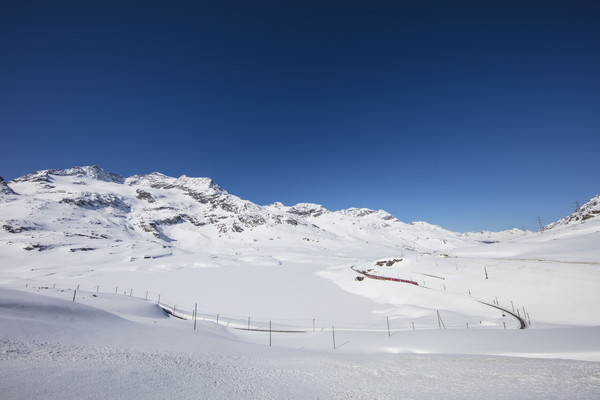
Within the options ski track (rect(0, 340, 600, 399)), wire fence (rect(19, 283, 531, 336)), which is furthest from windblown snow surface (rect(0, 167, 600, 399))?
wire fence (rect(19, 283, 531, 336))

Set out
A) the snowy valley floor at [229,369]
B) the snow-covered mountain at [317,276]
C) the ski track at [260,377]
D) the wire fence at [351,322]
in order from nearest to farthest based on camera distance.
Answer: the ski track at [260,377]
the snowy valley floor at [229,369]
the wire fence at [351,322]
the snow-covered mountain at [317,276]

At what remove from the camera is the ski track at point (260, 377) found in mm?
6738

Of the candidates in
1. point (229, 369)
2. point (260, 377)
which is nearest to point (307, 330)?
point (229, 369)

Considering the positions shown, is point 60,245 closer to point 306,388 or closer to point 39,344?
point 39,344

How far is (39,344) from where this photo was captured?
935cm

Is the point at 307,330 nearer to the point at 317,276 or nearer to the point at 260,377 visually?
the point at 260,377

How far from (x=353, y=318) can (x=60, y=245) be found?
14003 cm

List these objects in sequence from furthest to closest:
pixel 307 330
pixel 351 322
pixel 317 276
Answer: pixel 317 276 < pixel 351 322 < pixel 307 330

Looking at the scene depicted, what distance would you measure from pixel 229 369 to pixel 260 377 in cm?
138

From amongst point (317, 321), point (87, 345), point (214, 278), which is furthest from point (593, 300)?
point (214, 278)

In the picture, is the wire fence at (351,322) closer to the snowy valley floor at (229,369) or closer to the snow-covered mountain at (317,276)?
the snow-covered mountain at (317,276)

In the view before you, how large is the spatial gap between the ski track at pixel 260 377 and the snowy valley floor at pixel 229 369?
3 centimetres

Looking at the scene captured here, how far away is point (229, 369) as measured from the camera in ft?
31.2

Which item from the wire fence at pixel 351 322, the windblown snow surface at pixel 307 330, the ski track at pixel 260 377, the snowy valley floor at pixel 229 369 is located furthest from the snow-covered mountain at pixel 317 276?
the ski track at pixel 260 377
